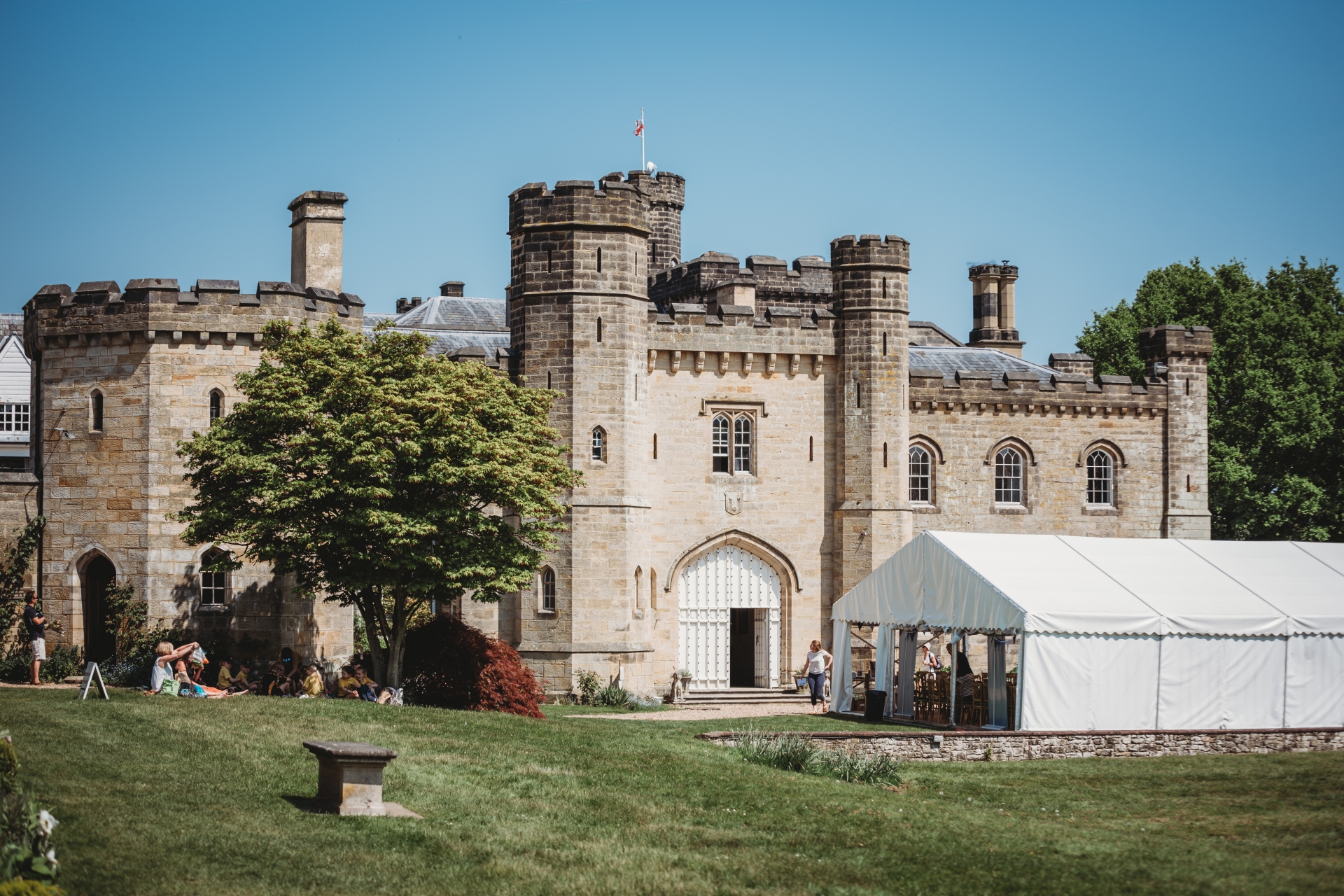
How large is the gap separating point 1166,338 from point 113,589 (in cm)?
2565

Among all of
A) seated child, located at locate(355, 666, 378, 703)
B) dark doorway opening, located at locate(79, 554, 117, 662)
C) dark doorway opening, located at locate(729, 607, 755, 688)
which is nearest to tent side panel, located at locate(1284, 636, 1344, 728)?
dark doorway opening, located at locate(729, 607, 755, 688)

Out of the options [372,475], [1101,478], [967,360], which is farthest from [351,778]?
[967,360]

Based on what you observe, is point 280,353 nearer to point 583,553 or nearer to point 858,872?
point 583,553

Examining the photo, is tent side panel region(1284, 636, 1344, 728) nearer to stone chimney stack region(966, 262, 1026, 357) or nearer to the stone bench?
the stone bench

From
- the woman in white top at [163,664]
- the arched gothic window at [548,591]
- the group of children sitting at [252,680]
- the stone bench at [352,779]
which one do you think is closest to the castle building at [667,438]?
the arched gothic window at [548,591]

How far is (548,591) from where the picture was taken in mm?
29766

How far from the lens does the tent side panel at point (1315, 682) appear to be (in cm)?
2464

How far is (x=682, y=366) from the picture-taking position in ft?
105

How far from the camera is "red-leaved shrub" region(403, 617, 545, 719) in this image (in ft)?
78.7

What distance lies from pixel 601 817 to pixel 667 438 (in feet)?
55.9

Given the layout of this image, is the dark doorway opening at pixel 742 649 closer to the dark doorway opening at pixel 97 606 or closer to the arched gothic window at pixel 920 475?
the arched gothic window at pixel 920 475

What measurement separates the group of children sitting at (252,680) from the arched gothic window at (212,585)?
1.28m

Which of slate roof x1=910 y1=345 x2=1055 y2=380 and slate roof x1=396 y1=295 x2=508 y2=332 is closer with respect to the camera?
slate roof x1=910 y1=345 x2=1055 y2=380

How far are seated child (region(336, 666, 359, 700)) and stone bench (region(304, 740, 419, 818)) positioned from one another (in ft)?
29.3
